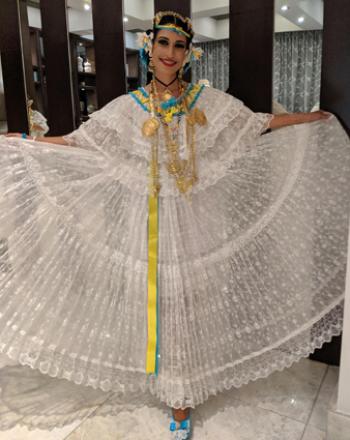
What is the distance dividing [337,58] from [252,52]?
315mm

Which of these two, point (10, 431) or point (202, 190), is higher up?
point (202, 190)

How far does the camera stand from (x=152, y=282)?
1.46 meters

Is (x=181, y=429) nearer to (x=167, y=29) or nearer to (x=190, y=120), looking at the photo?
(x=190, y=120)

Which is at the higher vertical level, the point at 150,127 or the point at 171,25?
the point at 171,25

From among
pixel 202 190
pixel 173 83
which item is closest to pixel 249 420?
pixel 202 190

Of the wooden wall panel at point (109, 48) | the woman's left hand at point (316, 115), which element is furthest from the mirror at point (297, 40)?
the woman's left hand at point (316, 115)

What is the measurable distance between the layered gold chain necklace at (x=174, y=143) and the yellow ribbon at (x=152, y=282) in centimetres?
7

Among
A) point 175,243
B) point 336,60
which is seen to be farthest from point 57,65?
point 336,60

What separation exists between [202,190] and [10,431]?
43.7 inches

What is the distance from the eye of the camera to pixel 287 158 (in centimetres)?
149

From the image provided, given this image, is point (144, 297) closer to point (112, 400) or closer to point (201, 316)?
point (201, 316)

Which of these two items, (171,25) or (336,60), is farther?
(336,60)

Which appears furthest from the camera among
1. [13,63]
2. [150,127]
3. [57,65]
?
→ [13,63]

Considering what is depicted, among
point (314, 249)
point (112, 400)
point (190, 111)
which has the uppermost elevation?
point (190, 111)
